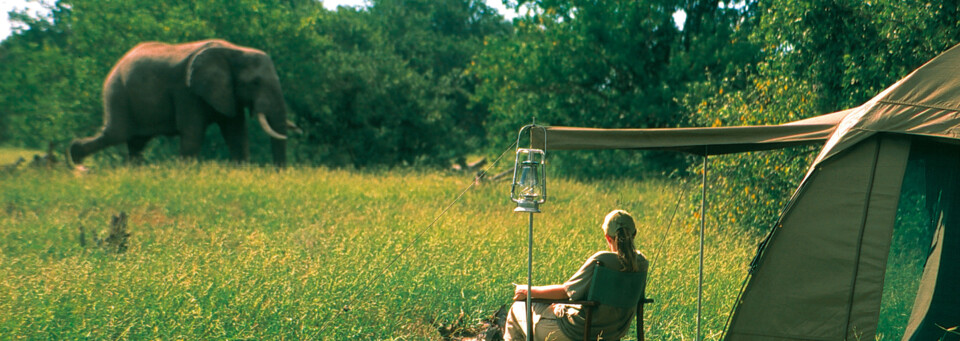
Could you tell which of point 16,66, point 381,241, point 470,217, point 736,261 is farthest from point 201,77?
point 16,66

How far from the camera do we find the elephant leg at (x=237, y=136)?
17156mm

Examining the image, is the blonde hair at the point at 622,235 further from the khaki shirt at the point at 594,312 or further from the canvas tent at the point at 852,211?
the canvas tent at the point at 852,211

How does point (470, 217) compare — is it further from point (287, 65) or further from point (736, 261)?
point (287, 65)

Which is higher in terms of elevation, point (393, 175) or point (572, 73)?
point (572, 73)

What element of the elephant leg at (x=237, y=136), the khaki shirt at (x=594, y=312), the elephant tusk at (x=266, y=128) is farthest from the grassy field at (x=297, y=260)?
the elephant leg at (x=237, y=136)

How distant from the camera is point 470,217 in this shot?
32.9 ft

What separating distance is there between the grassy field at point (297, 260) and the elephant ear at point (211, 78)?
390 cm

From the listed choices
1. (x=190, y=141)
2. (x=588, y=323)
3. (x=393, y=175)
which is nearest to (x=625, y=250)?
(x=588, y=323)

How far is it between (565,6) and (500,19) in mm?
28567

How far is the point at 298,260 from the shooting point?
7.18 meters

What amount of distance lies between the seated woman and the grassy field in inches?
42.8

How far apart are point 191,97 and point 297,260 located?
10587 mm

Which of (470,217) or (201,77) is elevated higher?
(201,77)

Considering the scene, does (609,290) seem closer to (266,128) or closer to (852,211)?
(852,211)
